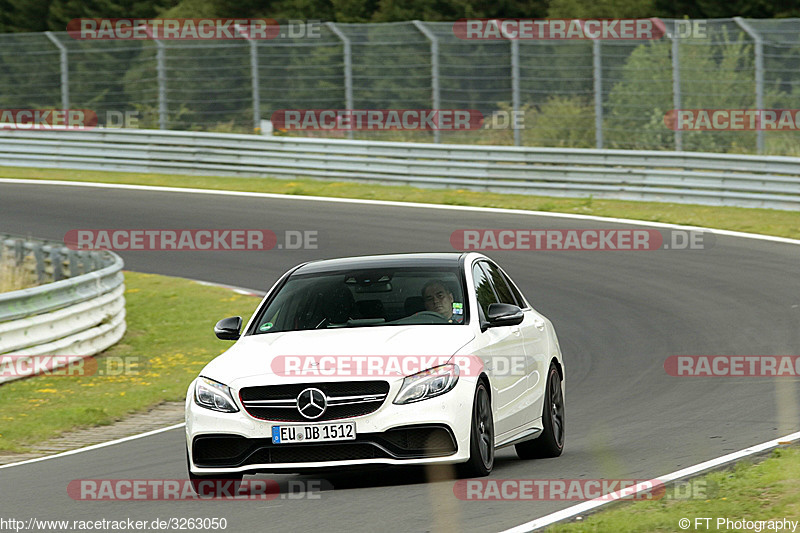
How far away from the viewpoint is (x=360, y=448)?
8.12m

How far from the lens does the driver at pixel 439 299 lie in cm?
912

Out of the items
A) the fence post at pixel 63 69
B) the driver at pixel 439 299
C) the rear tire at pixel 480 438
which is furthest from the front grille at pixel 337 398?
the fence post at pixel 63 69

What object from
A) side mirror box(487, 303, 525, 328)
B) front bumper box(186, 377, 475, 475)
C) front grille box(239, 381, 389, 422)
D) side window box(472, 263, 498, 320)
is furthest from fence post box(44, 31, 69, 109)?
front grille box(239, 381, 389, 422)

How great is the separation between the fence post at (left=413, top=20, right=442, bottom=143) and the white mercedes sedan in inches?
800

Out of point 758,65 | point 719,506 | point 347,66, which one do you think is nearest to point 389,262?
point 719,506

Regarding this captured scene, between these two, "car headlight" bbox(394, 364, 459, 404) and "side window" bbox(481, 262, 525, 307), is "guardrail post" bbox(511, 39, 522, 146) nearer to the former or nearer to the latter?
"side window" bbox(481, 262, 525, 307)

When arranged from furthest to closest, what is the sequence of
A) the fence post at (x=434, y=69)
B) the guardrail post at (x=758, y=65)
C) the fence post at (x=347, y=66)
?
the fence post at (x=347, y=66) < the fence post at (x=434, y=69) < the guardrail post at (x=758, y=65)

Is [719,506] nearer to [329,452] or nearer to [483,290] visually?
[329,452]

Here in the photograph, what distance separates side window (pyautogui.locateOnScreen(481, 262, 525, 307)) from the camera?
10.1 meters

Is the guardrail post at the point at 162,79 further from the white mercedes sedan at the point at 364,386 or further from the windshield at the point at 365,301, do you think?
the white mercedes sedan at the point at 364,386

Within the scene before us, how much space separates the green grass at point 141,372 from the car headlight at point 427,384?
4.63 m

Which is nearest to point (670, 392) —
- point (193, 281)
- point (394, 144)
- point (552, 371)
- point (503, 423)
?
point (552, 371)

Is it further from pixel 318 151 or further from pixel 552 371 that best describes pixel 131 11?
pixel 552 371

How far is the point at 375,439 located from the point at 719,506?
203cm
